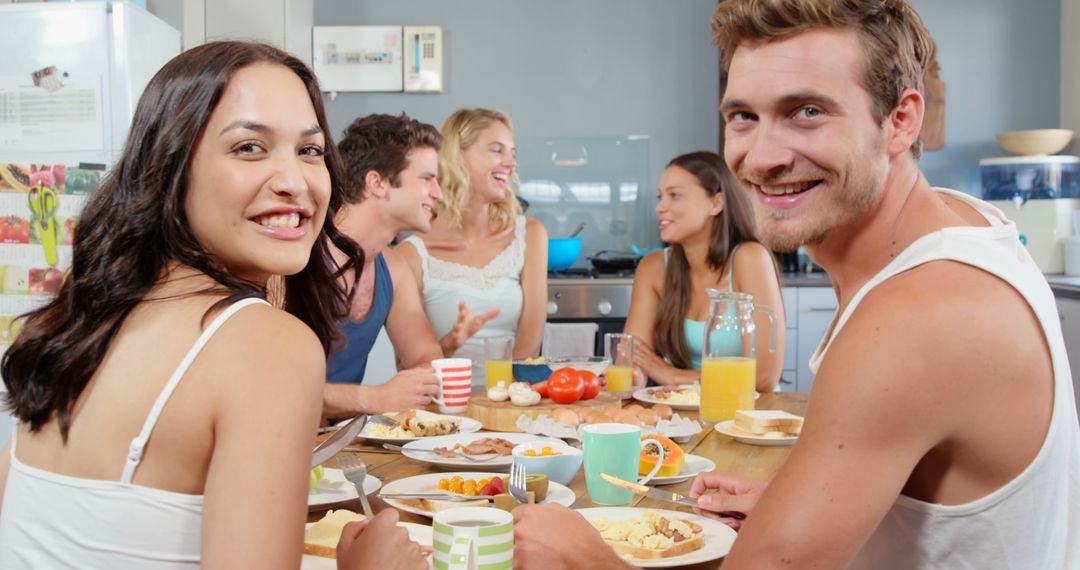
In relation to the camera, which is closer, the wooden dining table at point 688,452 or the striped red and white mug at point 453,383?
the wooden dining table at point 688,452

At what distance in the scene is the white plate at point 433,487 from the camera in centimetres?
142

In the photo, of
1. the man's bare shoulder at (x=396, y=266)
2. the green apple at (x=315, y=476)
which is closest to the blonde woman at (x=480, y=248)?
the man's bare shoulder at (x=396, y=266)

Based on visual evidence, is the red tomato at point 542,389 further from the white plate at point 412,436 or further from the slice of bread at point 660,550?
the slice of bread at point 660,550

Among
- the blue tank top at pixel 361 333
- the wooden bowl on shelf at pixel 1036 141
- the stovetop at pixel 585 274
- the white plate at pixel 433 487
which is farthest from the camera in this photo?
the wooden bowl on shelf at pixel 1036 141

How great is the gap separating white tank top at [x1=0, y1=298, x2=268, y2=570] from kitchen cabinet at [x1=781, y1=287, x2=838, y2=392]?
153 inches

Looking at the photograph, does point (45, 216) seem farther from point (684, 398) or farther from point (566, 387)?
point (684, 398)

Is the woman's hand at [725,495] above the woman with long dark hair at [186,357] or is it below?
below

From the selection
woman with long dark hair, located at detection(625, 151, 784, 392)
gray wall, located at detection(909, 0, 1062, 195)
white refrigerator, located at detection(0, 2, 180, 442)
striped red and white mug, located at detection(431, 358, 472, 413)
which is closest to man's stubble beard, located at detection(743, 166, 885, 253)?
striped red and white mug, located at detection(431, 358, 472, 413)

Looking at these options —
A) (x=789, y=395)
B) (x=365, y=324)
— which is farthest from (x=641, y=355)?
(x=365, y=324)

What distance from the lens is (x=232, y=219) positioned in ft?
3.39

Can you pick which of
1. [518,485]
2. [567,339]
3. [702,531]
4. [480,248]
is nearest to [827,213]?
[702,531]

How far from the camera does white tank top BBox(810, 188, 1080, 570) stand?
0.94 meters

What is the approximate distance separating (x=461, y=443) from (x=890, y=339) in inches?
40.8

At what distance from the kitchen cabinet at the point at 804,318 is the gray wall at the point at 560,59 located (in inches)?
43.7
